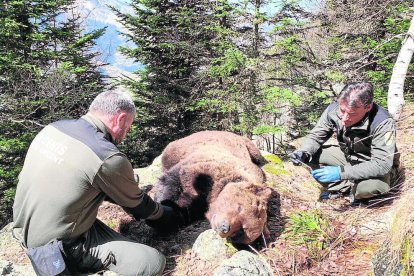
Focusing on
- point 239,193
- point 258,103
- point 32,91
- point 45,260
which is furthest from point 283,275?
point 32,91

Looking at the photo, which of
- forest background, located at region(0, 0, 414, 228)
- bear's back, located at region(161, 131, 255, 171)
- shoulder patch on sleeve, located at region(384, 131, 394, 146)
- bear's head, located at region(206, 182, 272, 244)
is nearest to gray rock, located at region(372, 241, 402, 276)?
bear's head, located at region(206, 182, 272, 244)

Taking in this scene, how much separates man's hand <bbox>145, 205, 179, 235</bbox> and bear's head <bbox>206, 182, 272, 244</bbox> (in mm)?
461

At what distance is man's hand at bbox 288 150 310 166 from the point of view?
4145 millimetres

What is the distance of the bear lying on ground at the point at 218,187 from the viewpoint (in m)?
3.24

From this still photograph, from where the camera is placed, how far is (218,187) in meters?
3.86

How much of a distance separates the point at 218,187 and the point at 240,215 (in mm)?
691

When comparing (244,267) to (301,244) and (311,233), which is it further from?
(311,233)

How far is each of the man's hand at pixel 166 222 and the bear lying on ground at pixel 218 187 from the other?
0.13m

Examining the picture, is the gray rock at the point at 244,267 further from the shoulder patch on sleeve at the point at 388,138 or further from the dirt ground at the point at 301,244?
the shoulder patch on sleeve at the point at 388,138

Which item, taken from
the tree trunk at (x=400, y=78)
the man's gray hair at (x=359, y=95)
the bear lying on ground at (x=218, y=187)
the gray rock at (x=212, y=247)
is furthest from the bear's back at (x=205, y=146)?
the tree trunk at (x=400, y=78)

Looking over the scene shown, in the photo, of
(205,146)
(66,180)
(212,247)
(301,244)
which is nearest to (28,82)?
(205,146)

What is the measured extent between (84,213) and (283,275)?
1.75m

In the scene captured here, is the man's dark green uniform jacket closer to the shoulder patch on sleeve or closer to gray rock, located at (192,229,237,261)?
gray rock, located at (192,229,237,261)

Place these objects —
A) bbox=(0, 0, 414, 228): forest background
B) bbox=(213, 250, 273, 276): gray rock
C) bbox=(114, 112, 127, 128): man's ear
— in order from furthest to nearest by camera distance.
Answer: bbox=(0, 0, 414, 228): forest background < bbox=(114, 112, 127, 128): man's ear < bbox=(213, 250, 273, 276): gray rock
